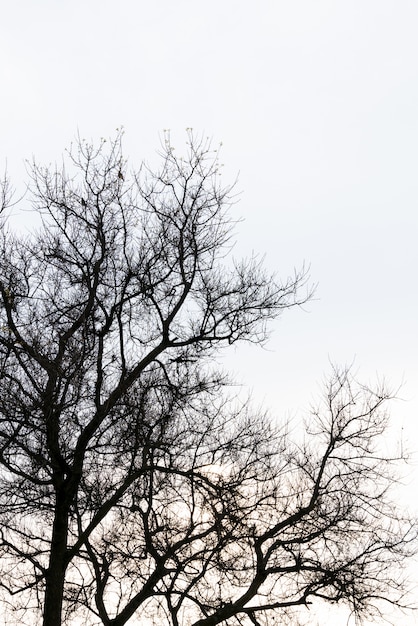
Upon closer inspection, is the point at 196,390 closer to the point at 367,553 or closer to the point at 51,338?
the point at 51,338

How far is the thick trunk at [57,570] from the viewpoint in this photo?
13.9m

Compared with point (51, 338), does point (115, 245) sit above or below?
above

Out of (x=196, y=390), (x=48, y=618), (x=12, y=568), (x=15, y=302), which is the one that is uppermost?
(x=15, y=302)

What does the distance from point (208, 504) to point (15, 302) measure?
5.09m

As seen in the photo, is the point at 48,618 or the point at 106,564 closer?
the point at 48,618

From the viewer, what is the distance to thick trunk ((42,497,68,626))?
13883mm

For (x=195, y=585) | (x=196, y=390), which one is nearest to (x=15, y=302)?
(x=196, y=390)

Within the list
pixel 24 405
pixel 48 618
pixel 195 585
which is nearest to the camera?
pixel 24 405

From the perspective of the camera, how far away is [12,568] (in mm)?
15414

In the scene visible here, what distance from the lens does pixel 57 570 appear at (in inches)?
565

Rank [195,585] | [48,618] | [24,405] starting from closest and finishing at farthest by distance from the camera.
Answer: [24,405] < [48,618] < [195,585]

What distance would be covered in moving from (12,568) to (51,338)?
14.2ft

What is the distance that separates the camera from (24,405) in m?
12.9

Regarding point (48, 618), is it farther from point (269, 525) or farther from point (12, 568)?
point (269, 525)
